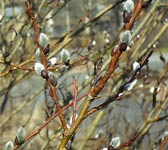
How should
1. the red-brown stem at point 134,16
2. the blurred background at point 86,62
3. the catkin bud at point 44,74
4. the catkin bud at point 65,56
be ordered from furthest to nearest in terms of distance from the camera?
the blurred background at point 86,62 → the catkin bud at point 65,56 → the catkin bud at point 44,74 → the red-brown stem at point 134,16

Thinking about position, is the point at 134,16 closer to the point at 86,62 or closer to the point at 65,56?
the point at 65,56

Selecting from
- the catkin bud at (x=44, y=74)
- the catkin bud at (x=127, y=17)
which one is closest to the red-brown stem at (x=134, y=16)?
the catkin bud at (x=127, y=17)

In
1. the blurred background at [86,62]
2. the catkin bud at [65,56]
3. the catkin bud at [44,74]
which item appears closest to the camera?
the catkin bud at [44,74]

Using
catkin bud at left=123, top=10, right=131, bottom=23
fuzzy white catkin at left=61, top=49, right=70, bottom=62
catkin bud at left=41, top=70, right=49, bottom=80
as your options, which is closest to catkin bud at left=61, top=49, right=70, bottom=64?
fuzzy white catkin at left=61, top=49, right=70, bottom=62

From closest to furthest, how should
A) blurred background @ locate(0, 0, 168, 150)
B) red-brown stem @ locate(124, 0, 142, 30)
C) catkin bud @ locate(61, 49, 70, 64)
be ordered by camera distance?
red-brown stem @ locate(124, 0, 142, 30), catkin bud @ locate(61, 49, 70, 64), blurred background @ locate(0, 0, 168, 150)

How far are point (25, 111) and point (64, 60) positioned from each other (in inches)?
232

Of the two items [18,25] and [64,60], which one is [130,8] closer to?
[64,60]

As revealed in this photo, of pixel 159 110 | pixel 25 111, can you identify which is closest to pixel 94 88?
pixel 159 110

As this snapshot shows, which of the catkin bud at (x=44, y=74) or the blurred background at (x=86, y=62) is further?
the blurred background at (x=86, y=62)

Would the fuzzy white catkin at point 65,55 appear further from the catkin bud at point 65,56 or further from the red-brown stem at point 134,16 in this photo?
the red-brown stem at point 134,16

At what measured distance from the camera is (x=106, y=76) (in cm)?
117

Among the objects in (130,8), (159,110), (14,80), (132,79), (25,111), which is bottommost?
(25,111)

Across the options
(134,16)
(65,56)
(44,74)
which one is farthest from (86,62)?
(134,16)

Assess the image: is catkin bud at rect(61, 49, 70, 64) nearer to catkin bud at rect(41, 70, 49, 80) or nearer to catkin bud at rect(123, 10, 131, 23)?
catkin bud at rect(41, 70, 49, 80)
